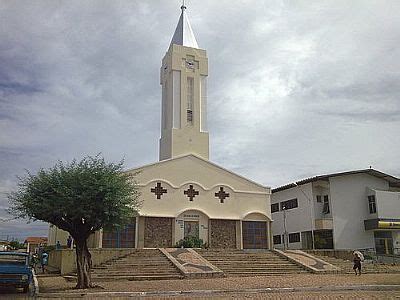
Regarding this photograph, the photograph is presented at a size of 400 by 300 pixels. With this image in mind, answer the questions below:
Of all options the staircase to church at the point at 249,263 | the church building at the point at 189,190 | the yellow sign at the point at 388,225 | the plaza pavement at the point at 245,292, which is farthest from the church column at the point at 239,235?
the plaza pavement at the point at 245,292

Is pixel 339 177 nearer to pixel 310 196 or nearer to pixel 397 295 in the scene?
pixel 310 196

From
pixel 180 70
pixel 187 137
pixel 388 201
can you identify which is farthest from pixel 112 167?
pixel 388 201

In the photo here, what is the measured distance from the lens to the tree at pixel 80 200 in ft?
56.0

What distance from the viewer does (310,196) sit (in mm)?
38688

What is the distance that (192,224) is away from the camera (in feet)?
108

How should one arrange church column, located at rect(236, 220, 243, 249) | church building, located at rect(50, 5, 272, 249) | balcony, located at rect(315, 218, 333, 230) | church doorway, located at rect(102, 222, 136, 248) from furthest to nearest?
1. balcony, located at rect(315, 218, 333, 230)
2. church column, located at rect(236, 220, 243, 249)
3. church building, located at rect(50, 5, 272, 249)
4. church doorway, located at rect(102, 222, 136, 248)

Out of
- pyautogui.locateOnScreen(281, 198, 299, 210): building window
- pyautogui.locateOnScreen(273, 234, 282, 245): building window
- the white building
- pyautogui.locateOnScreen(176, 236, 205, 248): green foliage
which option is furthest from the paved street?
pyautogui.locateOnScreen(273, 234, 282, 245): building window

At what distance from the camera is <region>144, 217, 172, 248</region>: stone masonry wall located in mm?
31141

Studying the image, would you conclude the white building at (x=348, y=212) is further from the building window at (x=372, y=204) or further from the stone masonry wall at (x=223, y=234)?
the stone masonry wall at (x=223, y=234)

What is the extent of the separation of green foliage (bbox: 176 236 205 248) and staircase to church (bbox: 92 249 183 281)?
4.17m

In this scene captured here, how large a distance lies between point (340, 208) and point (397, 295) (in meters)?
24.1

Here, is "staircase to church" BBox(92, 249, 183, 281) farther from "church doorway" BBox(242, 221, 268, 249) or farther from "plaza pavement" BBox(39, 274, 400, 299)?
"church doorway" BBox(242, 221, 268, 249)

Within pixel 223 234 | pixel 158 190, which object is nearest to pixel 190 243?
pixel 223 234

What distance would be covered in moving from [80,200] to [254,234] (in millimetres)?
20080
